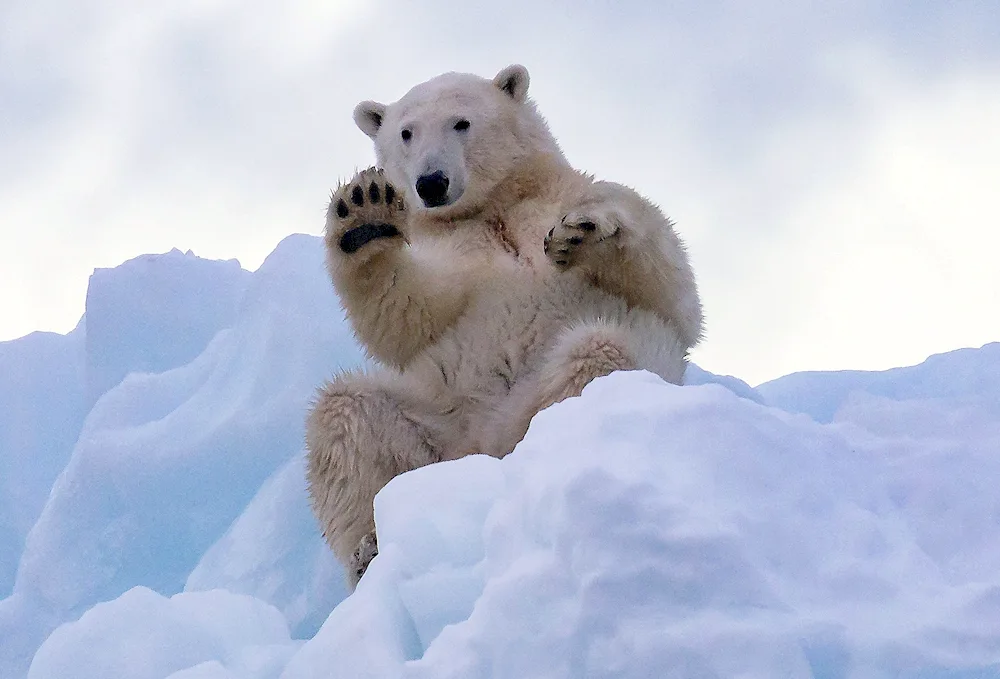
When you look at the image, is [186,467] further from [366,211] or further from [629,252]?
[629,252]

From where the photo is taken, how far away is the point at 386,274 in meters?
3.05

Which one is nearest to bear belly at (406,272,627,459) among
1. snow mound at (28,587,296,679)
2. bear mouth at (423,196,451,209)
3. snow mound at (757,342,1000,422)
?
bear mouth at (423,196,451,209)

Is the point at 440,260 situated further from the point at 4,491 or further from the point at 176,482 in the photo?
the point at 4,491

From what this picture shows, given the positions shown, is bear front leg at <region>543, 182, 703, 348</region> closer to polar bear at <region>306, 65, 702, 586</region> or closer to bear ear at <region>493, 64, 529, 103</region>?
polar bear at <region>306, 65, 702, 586</region>

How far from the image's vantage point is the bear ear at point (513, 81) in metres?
3.62

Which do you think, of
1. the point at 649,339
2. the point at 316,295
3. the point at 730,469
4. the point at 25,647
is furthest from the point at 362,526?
the point at 316,295

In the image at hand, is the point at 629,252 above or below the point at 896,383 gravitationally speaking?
below

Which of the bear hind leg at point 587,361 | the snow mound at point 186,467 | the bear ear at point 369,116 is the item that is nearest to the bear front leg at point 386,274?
the bear hind leg at point 587,361

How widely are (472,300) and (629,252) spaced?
491mm

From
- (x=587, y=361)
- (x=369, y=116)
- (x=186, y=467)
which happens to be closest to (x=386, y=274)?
(x=587, y=361)

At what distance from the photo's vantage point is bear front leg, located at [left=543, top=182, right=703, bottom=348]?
2.84 m

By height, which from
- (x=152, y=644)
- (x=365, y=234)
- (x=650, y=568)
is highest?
(x=365, y=234)

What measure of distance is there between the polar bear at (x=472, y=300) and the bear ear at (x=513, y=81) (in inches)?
8.0

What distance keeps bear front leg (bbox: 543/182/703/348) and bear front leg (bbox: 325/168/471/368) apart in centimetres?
38
